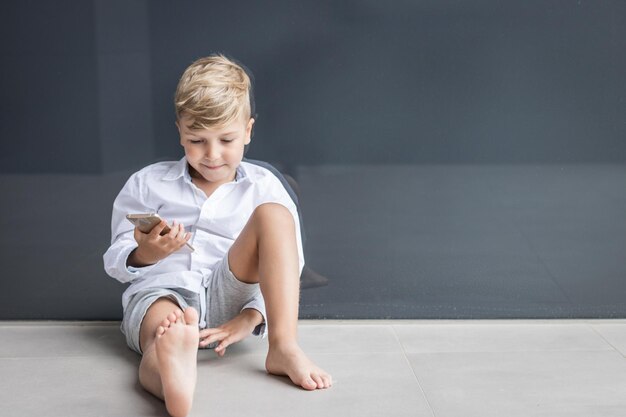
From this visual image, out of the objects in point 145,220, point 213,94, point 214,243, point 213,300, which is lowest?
point 213,300

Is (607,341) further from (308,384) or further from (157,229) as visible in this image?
(157,229)

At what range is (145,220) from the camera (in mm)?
1919

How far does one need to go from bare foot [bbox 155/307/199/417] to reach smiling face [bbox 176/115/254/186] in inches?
16.1

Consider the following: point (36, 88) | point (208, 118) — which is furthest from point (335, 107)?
point (36, 88)

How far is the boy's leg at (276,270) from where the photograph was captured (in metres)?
1.95

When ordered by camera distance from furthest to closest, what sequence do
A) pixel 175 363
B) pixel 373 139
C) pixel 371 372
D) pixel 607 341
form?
1. pixel 373 139
2. pixel 607 341
3. pixel 371 372
4. pixel 175 363

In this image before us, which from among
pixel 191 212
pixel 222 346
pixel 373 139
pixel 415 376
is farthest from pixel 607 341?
pixel 191 212

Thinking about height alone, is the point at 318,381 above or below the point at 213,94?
below

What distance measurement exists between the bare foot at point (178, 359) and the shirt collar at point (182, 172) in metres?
0.46

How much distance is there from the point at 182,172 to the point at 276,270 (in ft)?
1.20

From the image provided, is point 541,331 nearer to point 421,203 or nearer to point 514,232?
point 514,232

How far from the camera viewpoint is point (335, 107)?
7.75ft

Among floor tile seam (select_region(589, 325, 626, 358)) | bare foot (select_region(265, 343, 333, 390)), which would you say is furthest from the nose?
floor tile seam (select_region(589, 325, 626, 358))

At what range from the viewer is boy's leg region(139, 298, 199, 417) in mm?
1729
